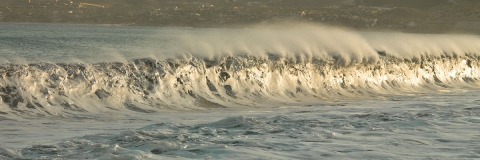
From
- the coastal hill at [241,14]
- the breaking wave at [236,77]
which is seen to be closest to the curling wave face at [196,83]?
the breaking wave at [236,77]

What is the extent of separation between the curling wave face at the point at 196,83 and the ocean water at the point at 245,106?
0.04 m

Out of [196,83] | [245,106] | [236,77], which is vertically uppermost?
[236,77]

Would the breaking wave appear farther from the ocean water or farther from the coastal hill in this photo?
the coastal hill

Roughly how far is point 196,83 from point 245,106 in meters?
1.63

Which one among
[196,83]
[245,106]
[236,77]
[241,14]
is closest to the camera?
[245,106]

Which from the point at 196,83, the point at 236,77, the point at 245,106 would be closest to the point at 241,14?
the point at 236,77

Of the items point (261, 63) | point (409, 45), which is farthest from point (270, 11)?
point (261, 63)

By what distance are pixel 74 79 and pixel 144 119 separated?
247 centimetres

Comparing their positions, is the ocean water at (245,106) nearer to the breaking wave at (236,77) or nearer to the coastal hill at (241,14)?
the breaking wave at (236,77)

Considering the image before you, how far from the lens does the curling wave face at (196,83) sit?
15.0 m

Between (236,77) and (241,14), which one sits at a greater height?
(241,14)

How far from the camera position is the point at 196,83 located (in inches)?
736

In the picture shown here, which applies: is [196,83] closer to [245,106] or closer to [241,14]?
[245,106]

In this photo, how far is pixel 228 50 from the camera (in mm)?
22344
